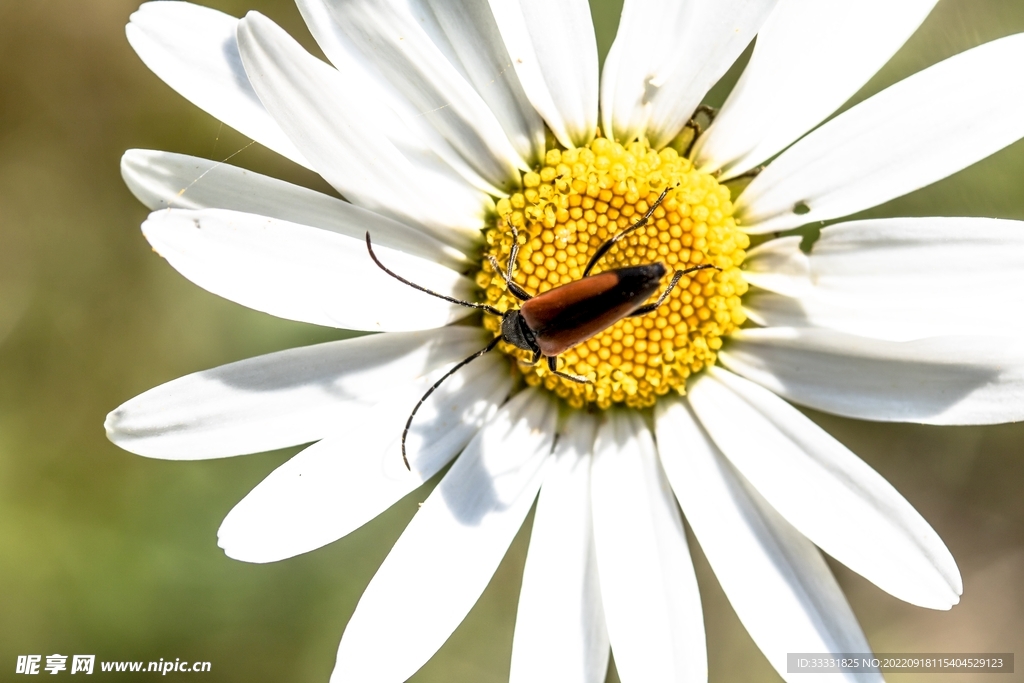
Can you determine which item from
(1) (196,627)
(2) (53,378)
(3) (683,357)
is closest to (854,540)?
(3) (683,357)

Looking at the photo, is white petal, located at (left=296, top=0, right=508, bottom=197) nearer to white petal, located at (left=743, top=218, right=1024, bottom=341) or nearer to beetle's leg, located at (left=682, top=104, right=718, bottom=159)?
beetle's leg, located at (left=682, top=104, right=718, bottom=159)

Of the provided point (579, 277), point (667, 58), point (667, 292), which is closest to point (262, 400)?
point (579, 277)

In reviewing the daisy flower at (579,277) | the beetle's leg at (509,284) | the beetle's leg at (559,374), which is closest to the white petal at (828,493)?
the daisy flower at (579,277)

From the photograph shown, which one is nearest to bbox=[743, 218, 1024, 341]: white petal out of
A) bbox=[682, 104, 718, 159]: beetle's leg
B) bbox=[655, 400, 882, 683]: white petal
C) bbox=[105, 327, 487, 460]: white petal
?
bbox=[682, 104, 718, 159]: beetle's leg

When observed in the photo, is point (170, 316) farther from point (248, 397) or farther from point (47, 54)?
point (248, 397)

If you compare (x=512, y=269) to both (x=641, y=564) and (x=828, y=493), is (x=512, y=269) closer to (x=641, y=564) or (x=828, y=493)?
(x=641, y=564)

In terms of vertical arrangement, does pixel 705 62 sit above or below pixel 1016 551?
above
